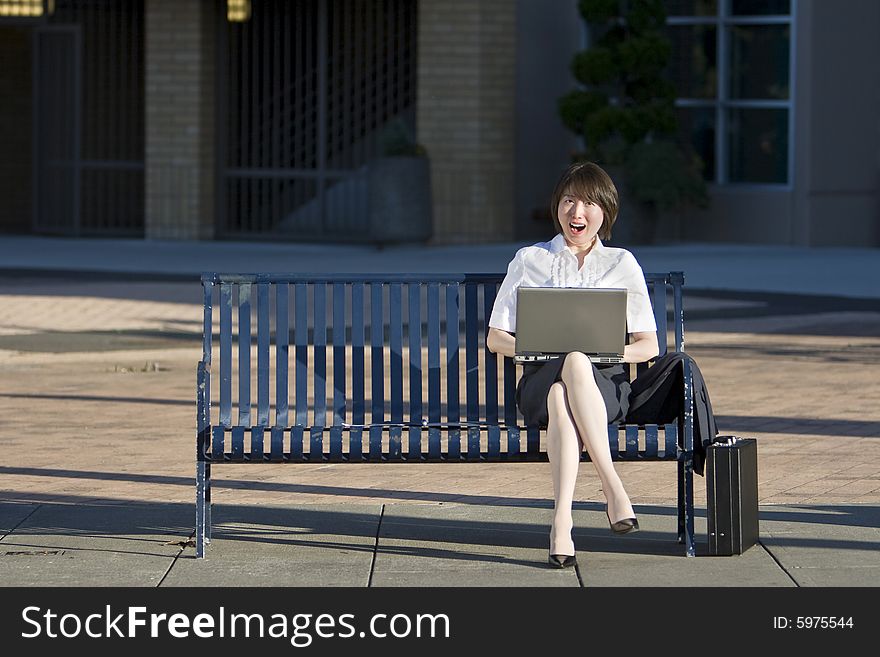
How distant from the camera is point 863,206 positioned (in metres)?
24.5

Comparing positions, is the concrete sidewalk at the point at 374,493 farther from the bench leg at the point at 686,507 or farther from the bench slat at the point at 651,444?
the bench slat at the point at 651,444

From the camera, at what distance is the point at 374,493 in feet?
25.2

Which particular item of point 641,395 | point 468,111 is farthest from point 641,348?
point 468,111

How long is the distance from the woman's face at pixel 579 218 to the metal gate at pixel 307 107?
1871 cm

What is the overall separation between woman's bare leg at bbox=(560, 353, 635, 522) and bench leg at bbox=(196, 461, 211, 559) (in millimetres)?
1245

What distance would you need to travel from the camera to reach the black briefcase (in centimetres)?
630

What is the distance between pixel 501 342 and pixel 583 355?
12.1 inches

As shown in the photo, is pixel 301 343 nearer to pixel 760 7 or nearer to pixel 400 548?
pixel 400 548

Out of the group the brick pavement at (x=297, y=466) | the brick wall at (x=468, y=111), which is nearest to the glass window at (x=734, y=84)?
the brick wall at (x=468, y=111)

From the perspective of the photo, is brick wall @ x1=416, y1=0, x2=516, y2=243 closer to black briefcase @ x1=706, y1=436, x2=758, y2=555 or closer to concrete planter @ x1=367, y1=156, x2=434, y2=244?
concrete planter @ x1=367, y1=156, x2=434, y2=244

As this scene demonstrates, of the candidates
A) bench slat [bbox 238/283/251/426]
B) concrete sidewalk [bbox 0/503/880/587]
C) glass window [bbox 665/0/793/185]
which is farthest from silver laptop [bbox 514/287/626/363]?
glass window [bbox 665/0/793/185]
